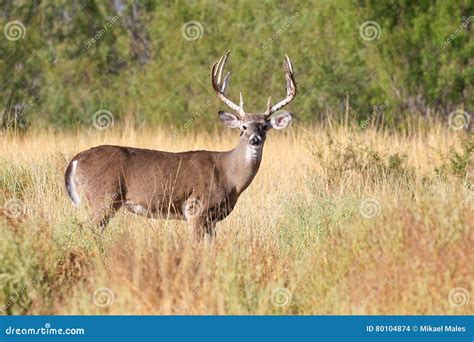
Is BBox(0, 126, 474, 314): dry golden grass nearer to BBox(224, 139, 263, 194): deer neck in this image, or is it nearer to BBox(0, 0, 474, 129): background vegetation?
BBox(224, 139, 263, 194): deer neck

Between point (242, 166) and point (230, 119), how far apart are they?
559 mm

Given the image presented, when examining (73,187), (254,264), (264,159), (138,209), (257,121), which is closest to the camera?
(254,264)

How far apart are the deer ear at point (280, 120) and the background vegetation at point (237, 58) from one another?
7.82 metres

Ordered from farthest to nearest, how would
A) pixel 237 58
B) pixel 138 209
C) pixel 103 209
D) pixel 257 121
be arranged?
1. pixel 237 58
2. pixel 257 121
3. pixel 138 209
4. pixel 103 209

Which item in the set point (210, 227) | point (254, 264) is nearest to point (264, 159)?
point (210, 227)

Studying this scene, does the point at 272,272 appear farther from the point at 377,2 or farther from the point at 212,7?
the point at 212,7

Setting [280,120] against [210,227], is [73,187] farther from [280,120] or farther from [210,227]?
[280,120]

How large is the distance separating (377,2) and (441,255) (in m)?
14.2

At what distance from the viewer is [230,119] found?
35.6 ft

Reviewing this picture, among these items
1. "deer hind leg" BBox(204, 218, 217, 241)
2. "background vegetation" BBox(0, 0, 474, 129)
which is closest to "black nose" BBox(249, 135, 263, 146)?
"deer hind leg" BBox(204, 218, 217, 241)

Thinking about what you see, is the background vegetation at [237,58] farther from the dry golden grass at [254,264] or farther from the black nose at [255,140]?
the dry golden grass at [254,264]

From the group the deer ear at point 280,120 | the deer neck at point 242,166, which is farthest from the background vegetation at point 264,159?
the deer ear at point 280,120

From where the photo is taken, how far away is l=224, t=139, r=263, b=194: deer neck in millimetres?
10508

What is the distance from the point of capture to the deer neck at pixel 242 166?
10.5m
